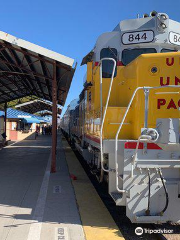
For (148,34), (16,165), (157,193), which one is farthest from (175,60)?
(16,165)

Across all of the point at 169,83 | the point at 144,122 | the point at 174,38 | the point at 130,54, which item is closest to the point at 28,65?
the point at 130,54

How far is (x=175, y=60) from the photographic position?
16.0 ft

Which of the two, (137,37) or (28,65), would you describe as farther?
(28,65)

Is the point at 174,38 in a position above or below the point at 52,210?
above

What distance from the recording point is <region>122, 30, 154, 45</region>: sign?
590 centimetres

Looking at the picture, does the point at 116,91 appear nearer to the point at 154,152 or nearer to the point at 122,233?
the point at 154,152

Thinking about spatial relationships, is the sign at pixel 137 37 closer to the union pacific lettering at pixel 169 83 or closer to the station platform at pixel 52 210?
the union pacific lettering at pixel 169 83

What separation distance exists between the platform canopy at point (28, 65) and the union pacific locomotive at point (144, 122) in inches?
111

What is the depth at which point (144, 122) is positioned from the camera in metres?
4.42

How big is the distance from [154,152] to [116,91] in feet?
6.84

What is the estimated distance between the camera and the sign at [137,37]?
5.90m

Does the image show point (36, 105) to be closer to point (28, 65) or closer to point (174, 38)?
point (28, 65)

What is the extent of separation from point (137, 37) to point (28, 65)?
17.5 ft

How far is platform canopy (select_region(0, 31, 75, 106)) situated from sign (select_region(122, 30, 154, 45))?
2.62m
